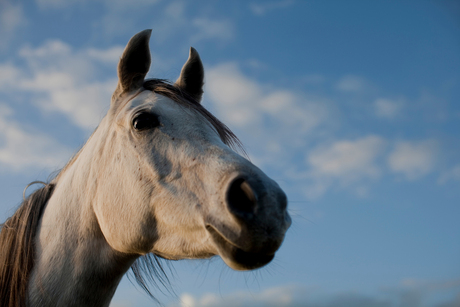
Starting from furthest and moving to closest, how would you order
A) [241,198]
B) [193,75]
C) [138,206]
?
[193,75]
[138,206]
[241,198]

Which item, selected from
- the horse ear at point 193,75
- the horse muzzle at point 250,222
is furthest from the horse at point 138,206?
the horse ear at point 193,75

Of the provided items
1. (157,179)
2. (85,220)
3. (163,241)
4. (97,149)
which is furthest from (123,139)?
(163,241)

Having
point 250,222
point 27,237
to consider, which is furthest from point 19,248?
point 250,222

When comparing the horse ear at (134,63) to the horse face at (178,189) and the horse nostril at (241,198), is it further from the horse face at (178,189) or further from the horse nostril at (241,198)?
the horse nostril at (241,198)

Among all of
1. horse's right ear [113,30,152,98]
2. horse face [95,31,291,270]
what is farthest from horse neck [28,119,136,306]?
horse's right ear [113,30,152,98]

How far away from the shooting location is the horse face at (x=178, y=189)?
6.27 feet

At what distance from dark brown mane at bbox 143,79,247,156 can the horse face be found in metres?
0.05

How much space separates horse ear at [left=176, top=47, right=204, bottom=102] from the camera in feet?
11.9

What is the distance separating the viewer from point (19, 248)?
2.85 metres

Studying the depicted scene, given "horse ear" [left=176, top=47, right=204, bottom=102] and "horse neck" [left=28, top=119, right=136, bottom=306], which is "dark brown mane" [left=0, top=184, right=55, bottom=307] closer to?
"horse neck" [left=28, top=119, right=136, bottom=306]

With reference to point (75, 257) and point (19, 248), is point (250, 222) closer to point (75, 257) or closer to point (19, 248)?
point (75, 257)

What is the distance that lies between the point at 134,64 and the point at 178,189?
5.08 feet

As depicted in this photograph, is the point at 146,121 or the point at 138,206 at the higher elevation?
the point at 146,121

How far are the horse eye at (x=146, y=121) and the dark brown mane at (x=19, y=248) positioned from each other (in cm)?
131
